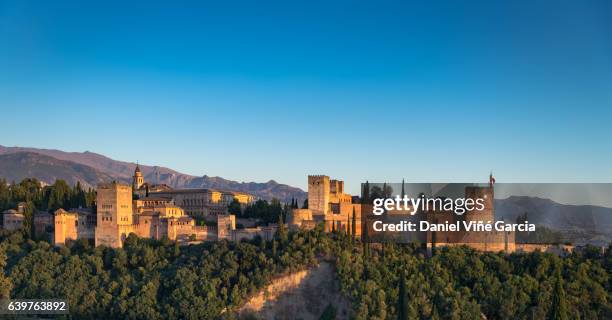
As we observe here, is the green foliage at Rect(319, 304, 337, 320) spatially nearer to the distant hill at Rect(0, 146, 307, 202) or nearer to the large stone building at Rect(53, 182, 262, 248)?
the large stone building at Rect(53, 182, 262, 248)

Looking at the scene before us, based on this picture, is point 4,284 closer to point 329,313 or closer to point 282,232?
point 282,232

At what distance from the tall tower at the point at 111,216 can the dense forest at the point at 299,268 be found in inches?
30.2

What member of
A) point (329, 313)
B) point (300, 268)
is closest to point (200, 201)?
point (300, 268)

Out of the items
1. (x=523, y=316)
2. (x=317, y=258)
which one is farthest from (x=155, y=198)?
(x=523, y=316)

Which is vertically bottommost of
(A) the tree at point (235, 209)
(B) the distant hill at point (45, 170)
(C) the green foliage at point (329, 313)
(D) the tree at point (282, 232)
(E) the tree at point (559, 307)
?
(C) the green foliage at point (329, 313)

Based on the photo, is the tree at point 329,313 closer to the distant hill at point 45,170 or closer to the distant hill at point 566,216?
the distant hill at point 566,216

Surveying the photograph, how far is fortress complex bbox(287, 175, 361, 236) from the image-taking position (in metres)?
41.4

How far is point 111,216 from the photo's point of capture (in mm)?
41312

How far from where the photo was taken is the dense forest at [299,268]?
35.2 meters

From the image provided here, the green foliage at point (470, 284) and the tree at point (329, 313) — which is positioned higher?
the green foliage at point (470, 284)

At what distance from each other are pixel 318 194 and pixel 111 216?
43.0 feet

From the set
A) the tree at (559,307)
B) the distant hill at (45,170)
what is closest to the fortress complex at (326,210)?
the tree at (559,307)

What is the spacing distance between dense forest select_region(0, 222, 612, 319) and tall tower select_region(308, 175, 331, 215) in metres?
3.78

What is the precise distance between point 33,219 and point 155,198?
334 inches
